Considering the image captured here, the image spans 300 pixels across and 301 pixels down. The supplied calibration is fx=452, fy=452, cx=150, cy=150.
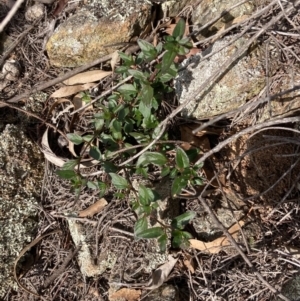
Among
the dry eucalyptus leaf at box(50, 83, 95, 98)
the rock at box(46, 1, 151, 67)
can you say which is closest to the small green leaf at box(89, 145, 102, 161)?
the dry eucalyptus leaf at box(50, 83, 95, 98)

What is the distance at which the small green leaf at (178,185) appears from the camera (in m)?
2.06

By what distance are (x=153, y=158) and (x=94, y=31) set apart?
863 mm

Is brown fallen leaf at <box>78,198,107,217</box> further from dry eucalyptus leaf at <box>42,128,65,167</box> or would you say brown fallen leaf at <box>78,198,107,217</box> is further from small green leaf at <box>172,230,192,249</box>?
small green leaf at <box>172,230,192,249</box>

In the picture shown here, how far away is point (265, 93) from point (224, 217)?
0.65m

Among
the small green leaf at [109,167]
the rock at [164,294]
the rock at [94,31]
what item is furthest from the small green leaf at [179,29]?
the rock at [164,294]

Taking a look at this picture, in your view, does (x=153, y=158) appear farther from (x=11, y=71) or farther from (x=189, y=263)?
(x=11, y=71)

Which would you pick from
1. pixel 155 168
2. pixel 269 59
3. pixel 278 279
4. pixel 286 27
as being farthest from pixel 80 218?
pixel 286 27

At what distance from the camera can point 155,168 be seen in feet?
7.92

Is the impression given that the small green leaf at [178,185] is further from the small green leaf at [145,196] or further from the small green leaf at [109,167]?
the small green leaf at [109,167]

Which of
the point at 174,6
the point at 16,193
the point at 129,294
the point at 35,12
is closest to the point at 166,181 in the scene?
the point at 129,294

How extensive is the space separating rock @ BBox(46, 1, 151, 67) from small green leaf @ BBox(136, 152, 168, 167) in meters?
0.71

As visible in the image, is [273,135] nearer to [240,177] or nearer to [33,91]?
[240,177]

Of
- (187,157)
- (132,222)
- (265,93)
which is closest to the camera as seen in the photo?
(187,157)

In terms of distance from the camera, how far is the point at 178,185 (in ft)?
6.77
